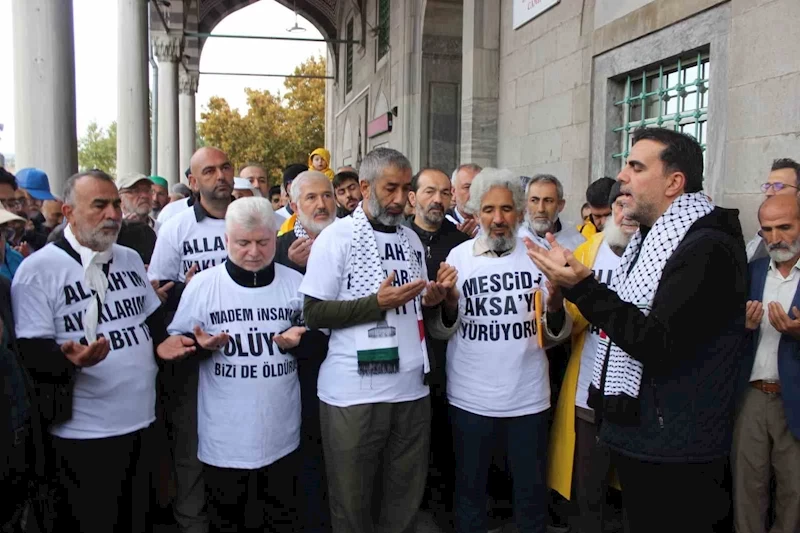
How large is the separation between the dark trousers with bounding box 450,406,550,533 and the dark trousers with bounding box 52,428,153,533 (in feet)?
4.88

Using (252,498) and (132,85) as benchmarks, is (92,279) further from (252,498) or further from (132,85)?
(132,85)

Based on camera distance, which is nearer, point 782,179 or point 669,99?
point 782,179

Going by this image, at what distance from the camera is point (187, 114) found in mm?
25125

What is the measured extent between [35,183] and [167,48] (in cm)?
1532

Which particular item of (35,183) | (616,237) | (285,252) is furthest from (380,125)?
(616,237)

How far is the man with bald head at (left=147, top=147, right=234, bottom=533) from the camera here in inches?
129

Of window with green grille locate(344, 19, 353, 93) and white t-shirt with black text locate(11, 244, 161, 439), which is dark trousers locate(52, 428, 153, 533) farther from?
window with green grille locate(344, 19, 353, 93)

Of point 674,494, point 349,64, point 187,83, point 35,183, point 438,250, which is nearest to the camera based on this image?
point 674,494

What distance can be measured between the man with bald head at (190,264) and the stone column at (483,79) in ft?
17.3

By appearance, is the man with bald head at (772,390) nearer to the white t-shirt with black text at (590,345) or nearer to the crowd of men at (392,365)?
the crowd of men at (392,365)

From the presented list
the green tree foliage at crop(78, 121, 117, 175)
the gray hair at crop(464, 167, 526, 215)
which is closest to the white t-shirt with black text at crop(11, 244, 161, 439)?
the gray hair at crop(464, 167, 526, 215)

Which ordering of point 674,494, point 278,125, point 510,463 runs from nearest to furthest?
point 674,494 < point 510,463 < point 278,125

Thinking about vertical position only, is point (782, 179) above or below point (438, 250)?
above

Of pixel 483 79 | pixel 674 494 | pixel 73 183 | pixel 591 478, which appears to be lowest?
pixel 591 478
